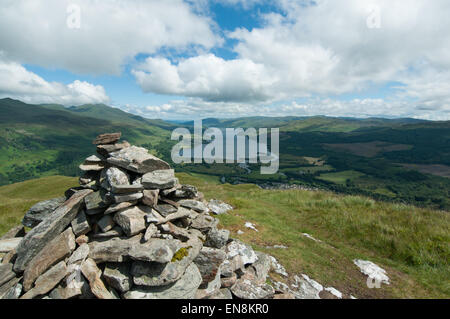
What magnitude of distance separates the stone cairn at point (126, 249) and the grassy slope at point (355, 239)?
3656 millimetres

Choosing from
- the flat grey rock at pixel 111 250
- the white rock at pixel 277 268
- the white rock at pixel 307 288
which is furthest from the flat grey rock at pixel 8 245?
the white rock at pixel 307 288

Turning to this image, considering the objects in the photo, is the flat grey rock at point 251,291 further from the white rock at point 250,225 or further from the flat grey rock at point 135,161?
the white rock at point 250,225

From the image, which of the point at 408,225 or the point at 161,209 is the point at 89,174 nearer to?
the point at 161,209

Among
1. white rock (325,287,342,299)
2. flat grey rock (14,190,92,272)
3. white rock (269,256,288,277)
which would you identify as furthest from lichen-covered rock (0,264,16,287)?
white rock (325,287,342,299)

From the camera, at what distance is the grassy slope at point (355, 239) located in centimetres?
1269

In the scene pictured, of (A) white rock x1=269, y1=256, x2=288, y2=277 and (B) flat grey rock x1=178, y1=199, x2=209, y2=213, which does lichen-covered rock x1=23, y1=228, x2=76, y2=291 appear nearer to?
(B) flat grey rock x1=178, y1=199, x2=209, y2=213

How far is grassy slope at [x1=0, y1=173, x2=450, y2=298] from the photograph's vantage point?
1269 centimetres

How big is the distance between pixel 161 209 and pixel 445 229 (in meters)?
23.3

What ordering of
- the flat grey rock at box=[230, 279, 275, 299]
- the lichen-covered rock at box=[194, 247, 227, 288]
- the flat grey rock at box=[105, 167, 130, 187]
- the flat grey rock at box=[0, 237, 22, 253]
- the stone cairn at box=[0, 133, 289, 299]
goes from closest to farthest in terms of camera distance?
1. the stone cairn at box=[0, 133, 289, 299]
2. the flat grey rock at box=[230, 279, 275, 299]
3. the lichen-covered rock at box=[194, 247, 227, 288]
4. the flat grey rock at box=[0, 237, 22, 253]
5. the flat grey rock at box=[105, 167, 130, 187]

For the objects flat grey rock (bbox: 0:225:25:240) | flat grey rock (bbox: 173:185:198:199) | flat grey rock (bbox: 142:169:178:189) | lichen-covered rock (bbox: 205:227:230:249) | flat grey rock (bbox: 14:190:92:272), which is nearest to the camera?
flat grey rock (bbox: 14:190:92:272)

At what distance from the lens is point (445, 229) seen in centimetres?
1773

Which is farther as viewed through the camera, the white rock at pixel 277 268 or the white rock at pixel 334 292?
the white rock at pixel 277 268

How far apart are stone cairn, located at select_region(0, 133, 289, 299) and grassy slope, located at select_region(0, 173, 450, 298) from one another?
12.0 ft
